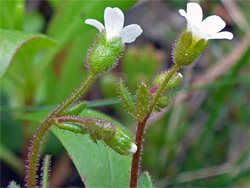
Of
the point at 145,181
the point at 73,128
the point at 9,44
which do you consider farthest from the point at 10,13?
the point at 145,181

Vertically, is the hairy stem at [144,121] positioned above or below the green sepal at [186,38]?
below

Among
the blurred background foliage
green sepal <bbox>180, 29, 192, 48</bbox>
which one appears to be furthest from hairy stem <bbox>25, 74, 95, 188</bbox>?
the blurred background foliage

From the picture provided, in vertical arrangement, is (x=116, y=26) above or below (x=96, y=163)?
above

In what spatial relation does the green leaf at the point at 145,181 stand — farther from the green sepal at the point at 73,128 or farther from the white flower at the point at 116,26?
the white flower at the point at 116,26

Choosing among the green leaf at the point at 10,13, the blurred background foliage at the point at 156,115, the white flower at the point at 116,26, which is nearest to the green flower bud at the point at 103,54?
the white flower at the point at 116,26

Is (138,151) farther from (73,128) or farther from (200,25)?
(200,25)

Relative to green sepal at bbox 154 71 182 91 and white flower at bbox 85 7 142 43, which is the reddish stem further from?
white flower at bbox 85 7 142 43
